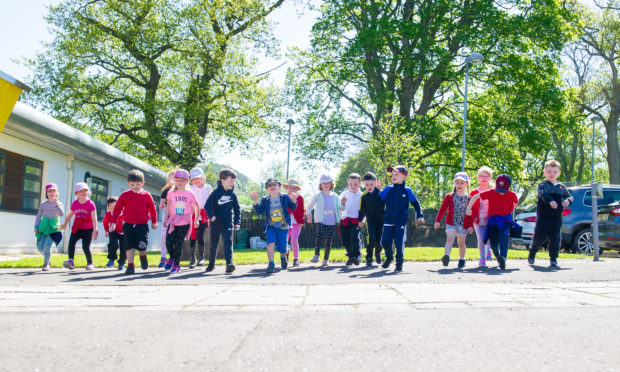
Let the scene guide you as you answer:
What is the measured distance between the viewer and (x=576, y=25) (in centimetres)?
2523

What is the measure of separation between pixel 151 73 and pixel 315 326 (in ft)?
81.9

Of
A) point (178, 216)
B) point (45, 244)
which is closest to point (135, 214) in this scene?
point (178, 216)

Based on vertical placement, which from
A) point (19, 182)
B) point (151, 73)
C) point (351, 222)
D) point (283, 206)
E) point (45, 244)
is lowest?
point (45, 244)

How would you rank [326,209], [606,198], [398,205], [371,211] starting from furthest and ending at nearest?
[606,198] < [326,209] < [371,211] < [398,205]

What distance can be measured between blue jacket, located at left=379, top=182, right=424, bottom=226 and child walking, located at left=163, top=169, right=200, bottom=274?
3.15m

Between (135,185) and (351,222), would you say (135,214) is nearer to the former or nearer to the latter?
(135,185)

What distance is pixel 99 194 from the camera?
1873cm

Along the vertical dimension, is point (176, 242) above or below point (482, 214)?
below

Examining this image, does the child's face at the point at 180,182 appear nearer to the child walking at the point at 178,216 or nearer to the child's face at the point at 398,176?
the child walking at the point at 178,216

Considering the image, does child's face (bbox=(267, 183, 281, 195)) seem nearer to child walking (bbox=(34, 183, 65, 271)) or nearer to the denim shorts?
the denim shorts

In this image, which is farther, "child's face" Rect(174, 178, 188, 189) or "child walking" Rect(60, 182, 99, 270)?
"child walking" Rect(60, 182, 99, 270)

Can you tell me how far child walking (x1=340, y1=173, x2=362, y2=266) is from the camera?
972cm

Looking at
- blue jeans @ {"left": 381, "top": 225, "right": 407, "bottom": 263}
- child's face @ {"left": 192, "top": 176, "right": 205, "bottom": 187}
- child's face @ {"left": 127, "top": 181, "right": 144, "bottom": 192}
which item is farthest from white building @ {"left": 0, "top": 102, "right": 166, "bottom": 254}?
blue jeans @ {"left": 381, "top": 225, "right": 407, "bottom": 263}

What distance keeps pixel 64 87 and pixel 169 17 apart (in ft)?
19.4
